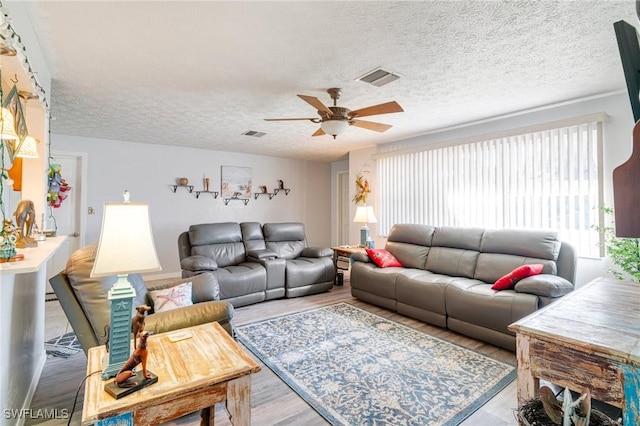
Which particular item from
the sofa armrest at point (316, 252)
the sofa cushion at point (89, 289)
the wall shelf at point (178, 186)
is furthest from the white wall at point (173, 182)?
the sofa cushion at point (89, 289)

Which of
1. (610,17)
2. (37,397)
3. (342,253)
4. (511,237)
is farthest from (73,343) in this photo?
(610,17)

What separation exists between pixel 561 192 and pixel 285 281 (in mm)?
3563

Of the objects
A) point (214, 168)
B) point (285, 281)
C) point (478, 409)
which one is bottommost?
point (478, 409)

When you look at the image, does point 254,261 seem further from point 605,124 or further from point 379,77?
point 605,124

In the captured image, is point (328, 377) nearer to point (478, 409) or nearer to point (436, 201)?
point (478, 409)

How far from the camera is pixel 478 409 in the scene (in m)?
1.92

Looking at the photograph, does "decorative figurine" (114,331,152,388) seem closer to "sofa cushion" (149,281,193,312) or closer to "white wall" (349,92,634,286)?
"sofa cushion" (149,281,193,312)

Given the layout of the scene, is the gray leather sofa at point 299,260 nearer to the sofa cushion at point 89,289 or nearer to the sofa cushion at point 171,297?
the sofa cushion at point 171,297

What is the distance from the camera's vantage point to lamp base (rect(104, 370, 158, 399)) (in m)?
1.09

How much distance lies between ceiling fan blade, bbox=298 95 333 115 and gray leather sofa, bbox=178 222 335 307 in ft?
7.75

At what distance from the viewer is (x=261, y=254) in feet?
14.9

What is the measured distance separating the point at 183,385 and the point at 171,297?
1.36 metres

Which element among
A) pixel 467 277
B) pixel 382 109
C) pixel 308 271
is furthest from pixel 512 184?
pixel 308 271

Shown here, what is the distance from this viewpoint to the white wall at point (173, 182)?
498 cm
